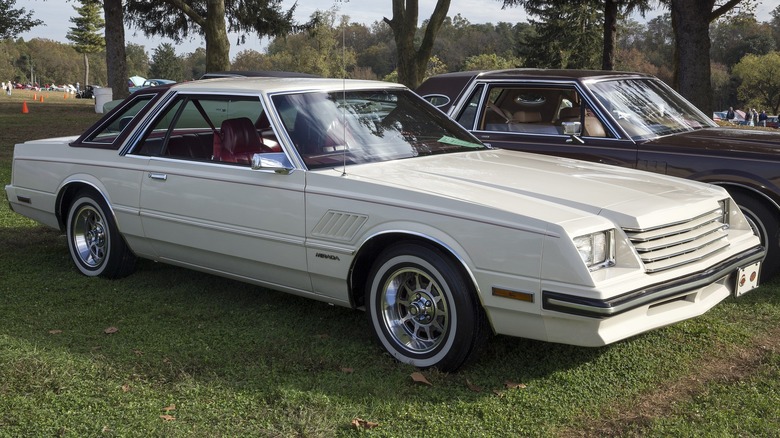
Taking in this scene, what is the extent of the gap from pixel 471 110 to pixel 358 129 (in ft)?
8.26

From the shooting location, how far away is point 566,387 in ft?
13.2

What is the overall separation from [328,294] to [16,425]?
173 centimetres

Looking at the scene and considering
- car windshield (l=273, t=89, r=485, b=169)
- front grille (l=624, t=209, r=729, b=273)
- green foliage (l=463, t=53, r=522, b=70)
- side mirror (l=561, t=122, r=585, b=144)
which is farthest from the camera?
green foliage (l=463, t=53, r=522, b=70)

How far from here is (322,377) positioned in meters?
4.12

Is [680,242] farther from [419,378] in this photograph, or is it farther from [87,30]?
[87,30]

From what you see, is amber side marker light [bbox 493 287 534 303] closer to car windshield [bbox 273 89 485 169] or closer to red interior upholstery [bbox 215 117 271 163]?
car windshield [bbox 273 89 485 169]

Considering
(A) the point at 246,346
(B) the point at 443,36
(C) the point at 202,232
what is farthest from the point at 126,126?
(B) the point at 443,36

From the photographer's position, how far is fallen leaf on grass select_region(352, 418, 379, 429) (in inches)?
140

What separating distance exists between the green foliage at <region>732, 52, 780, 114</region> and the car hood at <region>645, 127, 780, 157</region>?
87.4 meters

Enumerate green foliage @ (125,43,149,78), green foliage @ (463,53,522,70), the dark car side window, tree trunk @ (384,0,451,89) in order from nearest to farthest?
1. the dark car side window
2. tree trunk @ (384,0,451,89)
3. green foliage @ (463,53,522,70)
4. green foliage @ (125,43,149,78)

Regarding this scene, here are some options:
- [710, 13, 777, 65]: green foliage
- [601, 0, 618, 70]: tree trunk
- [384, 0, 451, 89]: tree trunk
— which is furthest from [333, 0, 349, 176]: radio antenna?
[710, 13, 777, 65]: green foliage

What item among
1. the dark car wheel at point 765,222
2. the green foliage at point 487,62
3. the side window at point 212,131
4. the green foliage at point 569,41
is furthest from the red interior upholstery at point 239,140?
the green foliage at point 487,62

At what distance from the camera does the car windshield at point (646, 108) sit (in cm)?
652

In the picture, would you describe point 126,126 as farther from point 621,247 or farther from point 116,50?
point 116,50
